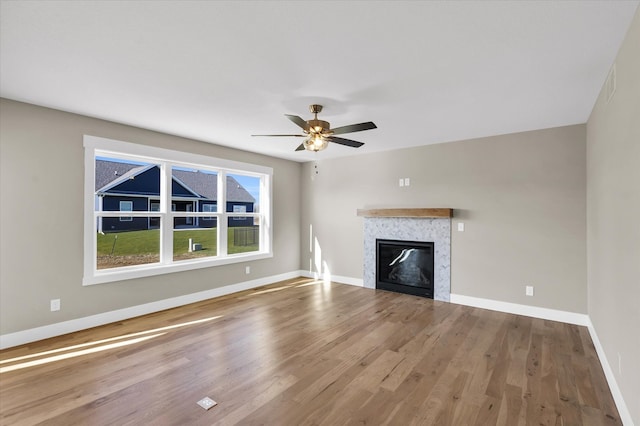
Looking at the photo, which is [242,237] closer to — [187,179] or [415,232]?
[187,179]

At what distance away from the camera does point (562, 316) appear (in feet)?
13.3

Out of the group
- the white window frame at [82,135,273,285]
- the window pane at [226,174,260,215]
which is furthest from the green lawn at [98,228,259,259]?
the window pane at [226,174,260,215]

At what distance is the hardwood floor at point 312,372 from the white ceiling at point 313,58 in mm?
2547

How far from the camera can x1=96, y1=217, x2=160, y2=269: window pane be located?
405 centimetres

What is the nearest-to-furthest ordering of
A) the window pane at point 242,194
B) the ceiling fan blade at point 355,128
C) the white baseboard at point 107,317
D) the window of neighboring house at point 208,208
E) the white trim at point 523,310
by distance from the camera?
the ceiling fan blade at point 355,128
the white baseboard at point 107,317
the white trim at point 523,310
the window of neighboring house at point 208,208
the window pane at point 242,194

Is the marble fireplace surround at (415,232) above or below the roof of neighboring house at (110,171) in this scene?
below

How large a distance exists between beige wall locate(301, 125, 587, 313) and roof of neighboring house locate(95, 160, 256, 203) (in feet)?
7.62

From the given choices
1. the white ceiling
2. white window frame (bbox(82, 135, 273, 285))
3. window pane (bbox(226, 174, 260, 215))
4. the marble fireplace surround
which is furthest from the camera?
window pane (bbox(226, 174, 260, 215))

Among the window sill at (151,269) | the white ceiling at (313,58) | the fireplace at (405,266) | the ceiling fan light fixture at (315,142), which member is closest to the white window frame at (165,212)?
the window sill at (151,269)

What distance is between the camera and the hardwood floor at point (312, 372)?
7.17 feet

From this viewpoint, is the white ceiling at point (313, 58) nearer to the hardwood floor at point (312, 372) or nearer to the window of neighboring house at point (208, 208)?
the window of neighboring house at point (208, 208)

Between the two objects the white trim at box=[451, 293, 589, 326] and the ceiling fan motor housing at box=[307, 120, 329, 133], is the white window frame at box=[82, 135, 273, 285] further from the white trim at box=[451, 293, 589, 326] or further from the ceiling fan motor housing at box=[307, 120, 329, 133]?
the white trim at box=[451, 293, 589, 326]

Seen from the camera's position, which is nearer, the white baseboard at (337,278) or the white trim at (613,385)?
the white trim at (613,385)

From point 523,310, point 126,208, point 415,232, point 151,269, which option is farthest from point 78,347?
point 523,310
